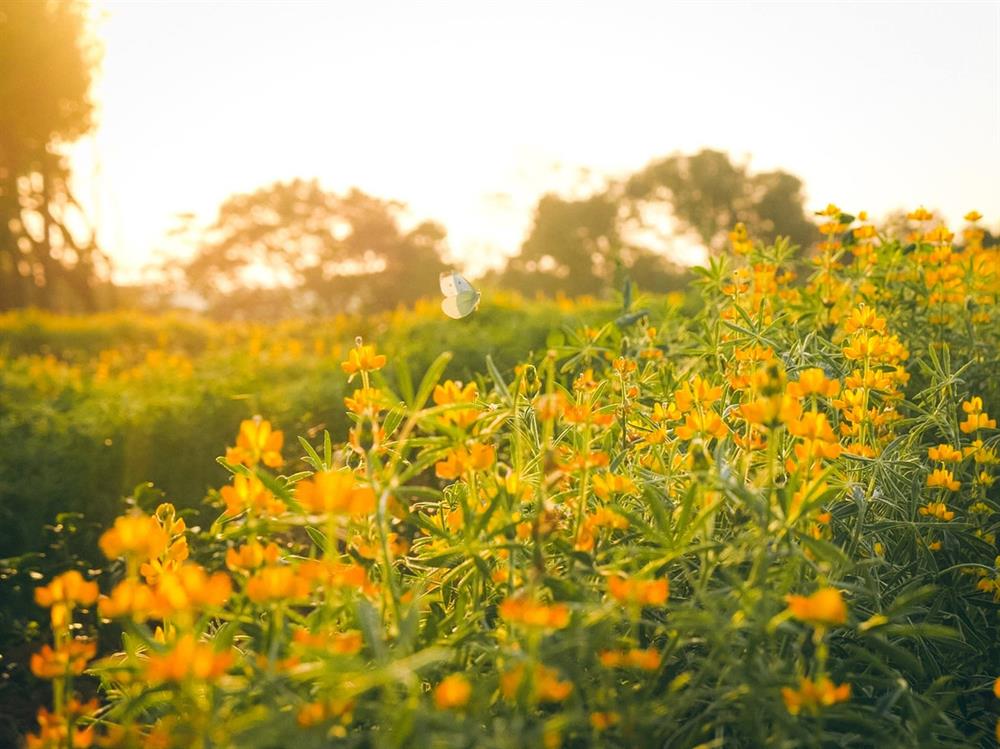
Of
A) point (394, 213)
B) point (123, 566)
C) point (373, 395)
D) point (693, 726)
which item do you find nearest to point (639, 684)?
point (693, 726)

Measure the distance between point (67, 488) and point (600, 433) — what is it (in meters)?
2.71

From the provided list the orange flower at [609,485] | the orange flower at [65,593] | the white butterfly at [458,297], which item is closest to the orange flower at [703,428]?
the orange flower at [609,485]

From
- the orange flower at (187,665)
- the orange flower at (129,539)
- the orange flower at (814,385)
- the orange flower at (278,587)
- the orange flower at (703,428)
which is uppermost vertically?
the orange flower at (814,385)

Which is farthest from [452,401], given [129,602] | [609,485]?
[129,602]

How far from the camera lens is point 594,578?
1.21m

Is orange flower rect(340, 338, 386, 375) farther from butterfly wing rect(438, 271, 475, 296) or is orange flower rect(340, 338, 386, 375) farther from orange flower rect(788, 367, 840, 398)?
orange flower rect(788, 367, 840, 398)

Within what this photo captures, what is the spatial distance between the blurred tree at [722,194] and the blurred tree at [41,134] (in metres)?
16.9

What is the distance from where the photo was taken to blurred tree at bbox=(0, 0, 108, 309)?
15.2 m

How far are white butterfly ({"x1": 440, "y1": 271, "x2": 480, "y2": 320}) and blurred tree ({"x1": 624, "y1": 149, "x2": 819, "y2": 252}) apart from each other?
76.0 ft

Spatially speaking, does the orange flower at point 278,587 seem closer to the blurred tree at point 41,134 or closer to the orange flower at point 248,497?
the orange flower at point 248,497

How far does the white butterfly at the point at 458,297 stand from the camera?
4.97ft

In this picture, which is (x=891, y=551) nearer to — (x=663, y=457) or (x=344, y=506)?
(x=663, y=457)

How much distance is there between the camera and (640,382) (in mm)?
2008

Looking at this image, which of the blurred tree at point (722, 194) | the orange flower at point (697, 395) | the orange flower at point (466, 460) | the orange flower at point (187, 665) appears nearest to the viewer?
the orange flower at point (187, 665)
